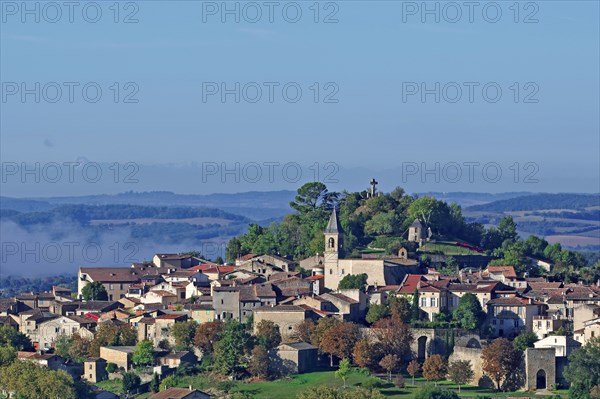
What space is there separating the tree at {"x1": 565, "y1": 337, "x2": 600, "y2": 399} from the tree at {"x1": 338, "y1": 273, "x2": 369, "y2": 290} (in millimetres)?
11016

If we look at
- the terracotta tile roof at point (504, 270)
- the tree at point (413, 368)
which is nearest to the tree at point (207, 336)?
the tree at point (413, 368)

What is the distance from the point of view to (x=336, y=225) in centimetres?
6438

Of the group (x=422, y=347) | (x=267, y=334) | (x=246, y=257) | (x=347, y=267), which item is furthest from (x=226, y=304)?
(x=246, y=257)

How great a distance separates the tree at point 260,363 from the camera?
5444 centimetres

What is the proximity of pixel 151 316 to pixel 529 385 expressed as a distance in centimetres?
1565

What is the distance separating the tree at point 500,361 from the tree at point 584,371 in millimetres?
1965

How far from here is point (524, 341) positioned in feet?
181

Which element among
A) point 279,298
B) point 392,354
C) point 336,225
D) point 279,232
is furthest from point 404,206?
point 392,354

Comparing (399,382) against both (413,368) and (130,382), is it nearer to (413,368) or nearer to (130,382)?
(413,368)

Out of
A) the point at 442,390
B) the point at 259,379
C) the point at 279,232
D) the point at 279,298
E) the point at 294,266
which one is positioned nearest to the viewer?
the point at 442,390

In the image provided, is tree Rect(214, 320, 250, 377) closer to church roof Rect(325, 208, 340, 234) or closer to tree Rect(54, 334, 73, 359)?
tree Rect(54, 334, 73, 359)

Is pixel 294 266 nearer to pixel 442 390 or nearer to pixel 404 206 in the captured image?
pixel 404 206

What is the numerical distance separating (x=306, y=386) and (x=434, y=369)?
4.52 m

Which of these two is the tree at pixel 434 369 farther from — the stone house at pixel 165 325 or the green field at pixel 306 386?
the stone house at pixel 165 325
